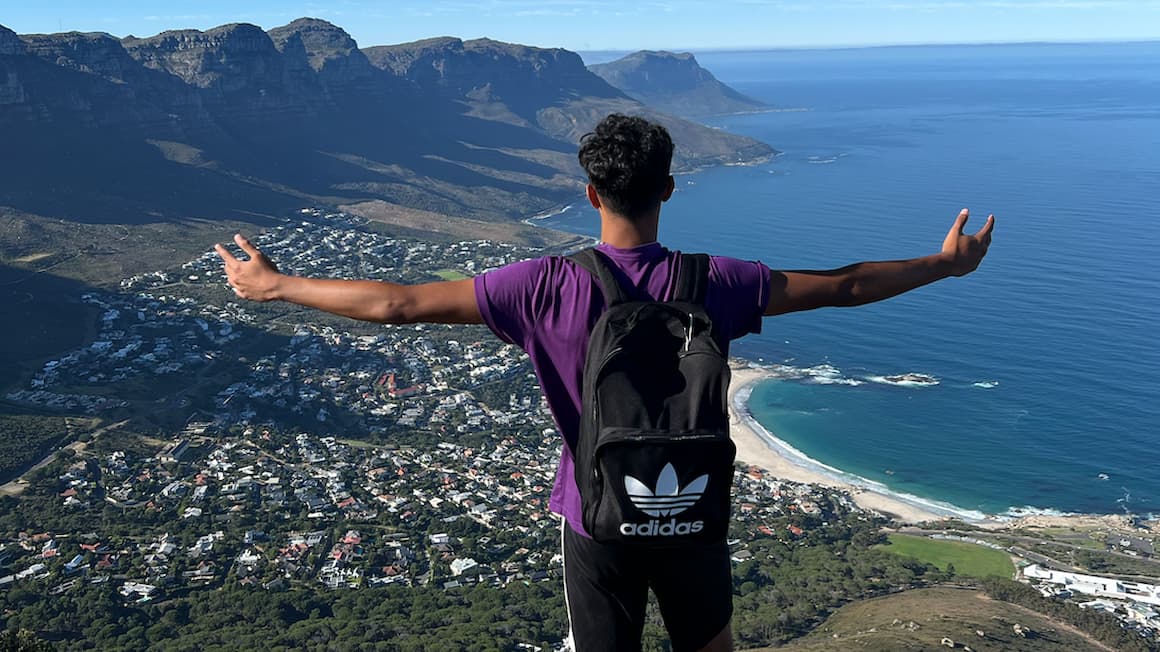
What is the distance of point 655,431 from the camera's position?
287 centimetres

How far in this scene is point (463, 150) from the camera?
14825 centimetres

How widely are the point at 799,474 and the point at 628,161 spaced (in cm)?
4233

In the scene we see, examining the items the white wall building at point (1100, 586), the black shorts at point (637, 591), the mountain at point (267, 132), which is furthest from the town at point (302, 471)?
the mountain at point (267, 132)

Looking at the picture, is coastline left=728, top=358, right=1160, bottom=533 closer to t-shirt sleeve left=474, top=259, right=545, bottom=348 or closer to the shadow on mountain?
the shadow on mountain

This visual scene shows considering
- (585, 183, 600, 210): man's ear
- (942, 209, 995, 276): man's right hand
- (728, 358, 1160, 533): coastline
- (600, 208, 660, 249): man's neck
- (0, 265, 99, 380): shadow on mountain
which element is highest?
(585, 183, 600, 210): man's ear

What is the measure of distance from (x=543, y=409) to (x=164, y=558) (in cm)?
2246

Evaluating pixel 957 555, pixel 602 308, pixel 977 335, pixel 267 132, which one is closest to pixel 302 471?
pixel 957 555

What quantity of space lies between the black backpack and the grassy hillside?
21226 mm

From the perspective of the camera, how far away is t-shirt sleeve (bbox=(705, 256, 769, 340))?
129 inches

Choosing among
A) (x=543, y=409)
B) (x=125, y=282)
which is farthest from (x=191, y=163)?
(x=543, y=409)

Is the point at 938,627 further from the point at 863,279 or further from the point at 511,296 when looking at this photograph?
the point at 511,296

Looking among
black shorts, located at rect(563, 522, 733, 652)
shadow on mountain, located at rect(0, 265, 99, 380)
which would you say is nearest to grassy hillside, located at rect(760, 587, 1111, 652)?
black shorts, located at rect(563, 522, 733, 652)

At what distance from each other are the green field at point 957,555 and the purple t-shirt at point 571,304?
106ft

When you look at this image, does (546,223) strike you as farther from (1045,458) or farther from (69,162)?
(1045,458)
